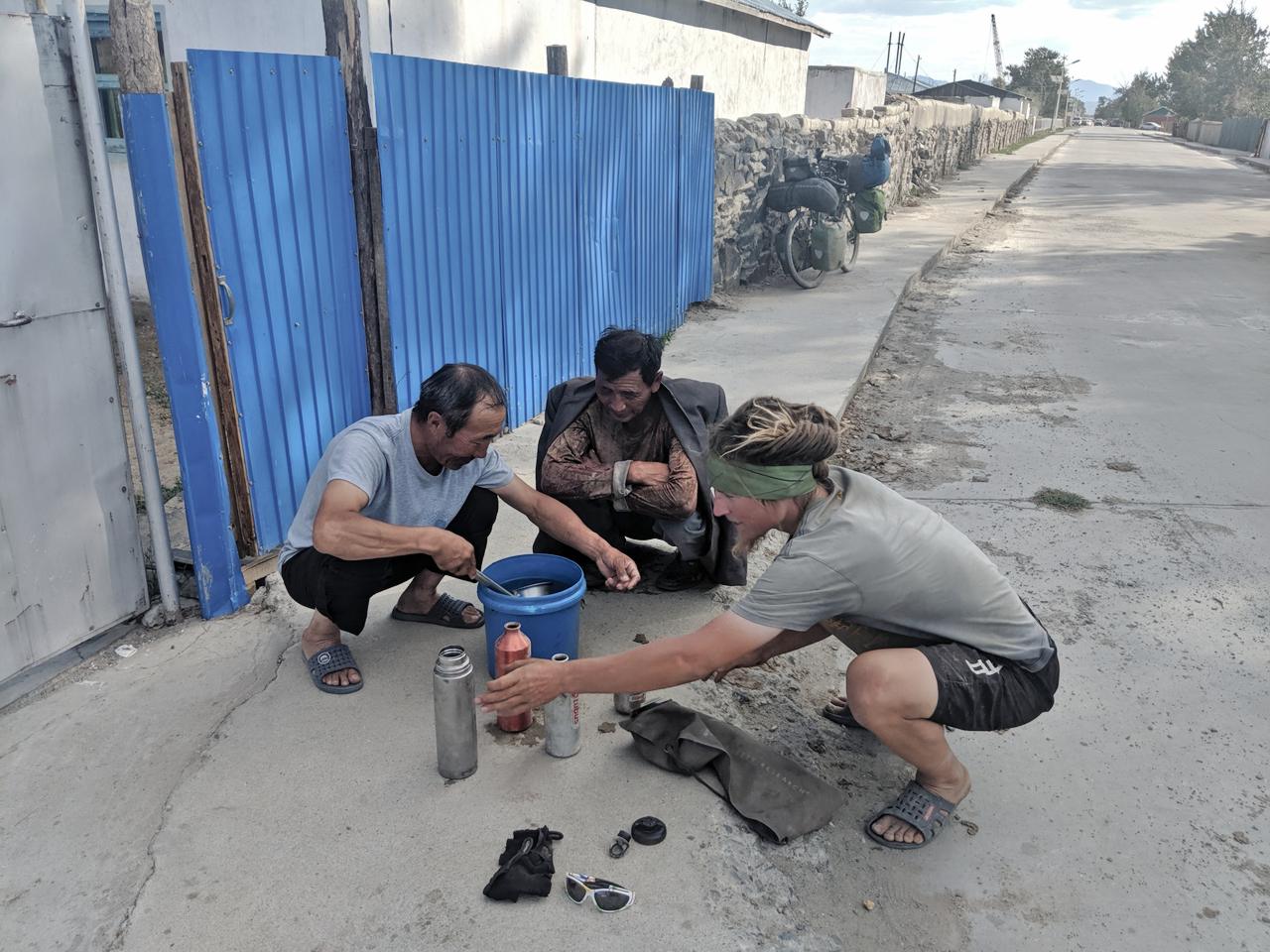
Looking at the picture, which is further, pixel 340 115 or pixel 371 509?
pixel 340 115

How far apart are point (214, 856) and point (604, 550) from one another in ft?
4.87

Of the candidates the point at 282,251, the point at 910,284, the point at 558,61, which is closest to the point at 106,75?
the point at 558,61

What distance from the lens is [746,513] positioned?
2.47 metres

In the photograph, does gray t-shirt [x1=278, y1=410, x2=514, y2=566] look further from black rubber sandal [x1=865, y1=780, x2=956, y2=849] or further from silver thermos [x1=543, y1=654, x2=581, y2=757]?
black rubber sandal [x1=865, y1=780, x2=956, y2=849]

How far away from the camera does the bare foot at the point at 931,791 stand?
262cm

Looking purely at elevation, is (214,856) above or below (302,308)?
below

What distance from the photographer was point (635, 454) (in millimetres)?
3719

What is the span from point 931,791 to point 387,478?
1902 mm

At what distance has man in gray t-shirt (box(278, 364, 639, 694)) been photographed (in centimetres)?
288

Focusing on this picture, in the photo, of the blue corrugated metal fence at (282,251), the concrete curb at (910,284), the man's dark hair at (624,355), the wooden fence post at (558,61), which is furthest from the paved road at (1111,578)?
the wooden fence post at (558,61)

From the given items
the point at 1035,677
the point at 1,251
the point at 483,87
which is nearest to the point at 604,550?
the point at 1035,677

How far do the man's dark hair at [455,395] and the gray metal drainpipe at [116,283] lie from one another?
1.05m

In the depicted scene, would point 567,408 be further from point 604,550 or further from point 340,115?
point 340,115

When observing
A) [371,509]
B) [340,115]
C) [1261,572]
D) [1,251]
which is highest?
[340,115]
